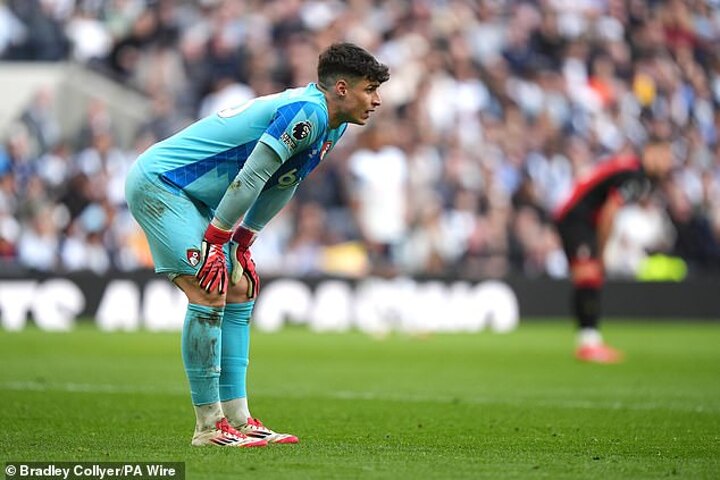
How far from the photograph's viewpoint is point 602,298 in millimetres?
22609

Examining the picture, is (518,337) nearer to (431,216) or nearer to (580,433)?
(431,216)

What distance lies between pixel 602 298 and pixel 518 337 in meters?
3.90

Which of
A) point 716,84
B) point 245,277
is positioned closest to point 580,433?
point 245,277

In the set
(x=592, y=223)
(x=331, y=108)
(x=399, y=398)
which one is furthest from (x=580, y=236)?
(x=331, y=108)

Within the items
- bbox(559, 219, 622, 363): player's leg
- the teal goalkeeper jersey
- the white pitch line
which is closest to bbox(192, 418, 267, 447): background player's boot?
the teal goalkeeper jersey

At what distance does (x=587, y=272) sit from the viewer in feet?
50.3

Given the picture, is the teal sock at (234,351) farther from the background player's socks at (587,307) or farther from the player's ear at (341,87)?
the background player's socks at (587,307)

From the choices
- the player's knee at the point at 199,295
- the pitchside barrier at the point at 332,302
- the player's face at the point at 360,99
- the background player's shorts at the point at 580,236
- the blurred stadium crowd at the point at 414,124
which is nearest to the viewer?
the player's knee at the point at 199,295

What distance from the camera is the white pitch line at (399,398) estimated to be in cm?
985

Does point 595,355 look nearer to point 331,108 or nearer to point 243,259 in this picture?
point 243,259

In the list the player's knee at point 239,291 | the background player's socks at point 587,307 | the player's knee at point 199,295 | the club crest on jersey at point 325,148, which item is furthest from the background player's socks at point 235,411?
the background player's socks at point 587,307

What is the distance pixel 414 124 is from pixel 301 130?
16.2 metres

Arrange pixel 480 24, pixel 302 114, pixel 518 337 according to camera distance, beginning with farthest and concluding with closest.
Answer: pixel 480 24 < pixel 518 337 < pixel 302 114

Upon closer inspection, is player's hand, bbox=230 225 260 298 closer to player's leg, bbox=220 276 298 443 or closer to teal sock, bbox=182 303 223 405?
player's leg, bbox=220 276 298 443
